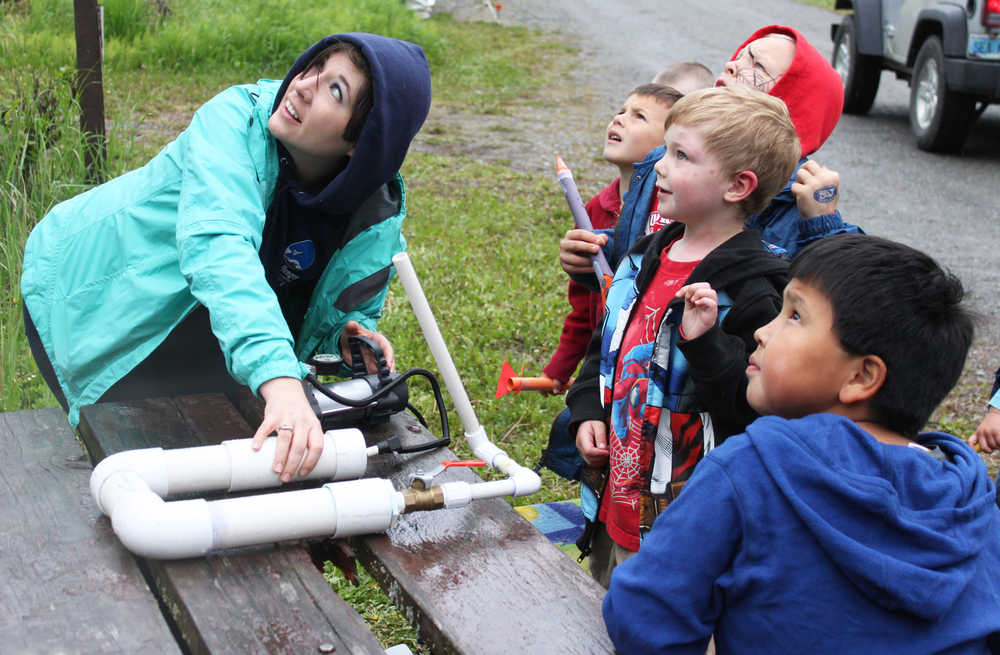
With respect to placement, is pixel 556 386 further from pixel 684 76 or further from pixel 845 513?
pixel 845 513

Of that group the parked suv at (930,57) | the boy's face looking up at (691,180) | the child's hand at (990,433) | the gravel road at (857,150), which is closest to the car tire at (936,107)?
the parked suv at (930,57)

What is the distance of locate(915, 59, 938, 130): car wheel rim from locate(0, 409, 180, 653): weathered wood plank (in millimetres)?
8154

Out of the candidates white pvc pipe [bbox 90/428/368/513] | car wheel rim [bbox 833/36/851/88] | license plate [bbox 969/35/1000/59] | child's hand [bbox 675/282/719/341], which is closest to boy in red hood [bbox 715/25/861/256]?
child's hand [bbox 675/282/719/341]

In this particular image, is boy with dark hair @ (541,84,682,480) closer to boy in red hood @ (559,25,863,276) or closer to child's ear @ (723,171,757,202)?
boy in red hood @ (559,25,863,276)

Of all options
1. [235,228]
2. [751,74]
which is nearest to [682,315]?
[235,228]

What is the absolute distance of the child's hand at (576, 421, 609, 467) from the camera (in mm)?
2306

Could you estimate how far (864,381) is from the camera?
1.47m

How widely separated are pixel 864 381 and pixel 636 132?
1572 mm

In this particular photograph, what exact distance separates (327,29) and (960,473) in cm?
1019

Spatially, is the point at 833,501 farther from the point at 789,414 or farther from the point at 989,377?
the point at 989,377

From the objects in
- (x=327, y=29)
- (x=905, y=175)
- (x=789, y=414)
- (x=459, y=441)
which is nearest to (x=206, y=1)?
(x=327, y=29)

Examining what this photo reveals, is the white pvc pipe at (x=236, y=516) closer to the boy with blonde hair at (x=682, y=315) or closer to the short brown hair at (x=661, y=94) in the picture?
the boy with blonde hair at (x=682, y=315)

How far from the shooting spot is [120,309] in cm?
219

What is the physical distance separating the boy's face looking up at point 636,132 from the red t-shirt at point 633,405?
0.73 meters
